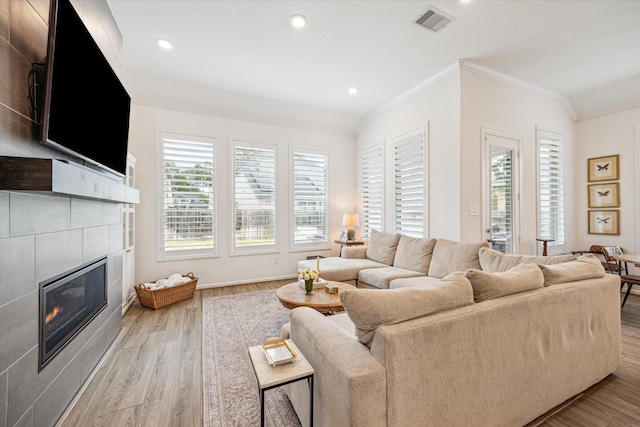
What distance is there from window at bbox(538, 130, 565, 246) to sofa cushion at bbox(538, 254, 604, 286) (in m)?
2.51

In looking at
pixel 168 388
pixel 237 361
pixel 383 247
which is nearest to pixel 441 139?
pixel 383 247

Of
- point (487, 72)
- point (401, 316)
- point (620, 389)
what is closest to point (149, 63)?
point (401, 316)

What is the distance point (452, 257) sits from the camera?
3062mm

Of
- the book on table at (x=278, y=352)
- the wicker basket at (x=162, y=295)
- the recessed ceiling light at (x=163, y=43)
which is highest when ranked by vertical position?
the recessed ceiling light at (x=163, y=43)

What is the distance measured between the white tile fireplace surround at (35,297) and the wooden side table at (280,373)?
1.08 m

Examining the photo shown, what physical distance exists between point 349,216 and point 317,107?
2.06 metres

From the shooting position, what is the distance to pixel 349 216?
4.98 m

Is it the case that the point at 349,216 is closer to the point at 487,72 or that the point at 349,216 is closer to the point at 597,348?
the point at 487,72

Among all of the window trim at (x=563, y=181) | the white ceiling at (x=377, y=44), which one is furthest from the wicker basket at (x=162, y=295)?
the window trim at (x=563, y=181)

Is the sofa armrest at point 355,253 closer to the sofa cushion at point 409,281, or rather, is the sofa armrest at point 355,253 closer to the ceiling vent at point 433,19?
the sofa cushion at point 409,281

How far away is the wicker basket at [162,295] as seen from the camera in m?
3.34

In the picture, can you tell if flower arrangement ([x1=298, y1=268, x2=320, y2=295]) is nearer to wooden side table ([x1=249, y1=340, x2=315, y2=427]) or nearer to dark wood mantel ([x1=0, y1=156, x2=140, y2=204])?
wooden side table ([x1=249, y1=340, x2=315, y2=427])

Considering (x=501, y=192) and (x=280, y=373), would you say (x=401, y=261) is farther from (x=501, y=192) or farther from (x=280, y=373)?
(x=280, y=373)

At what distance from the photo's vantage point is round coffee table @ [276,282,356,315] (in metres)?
2.29
